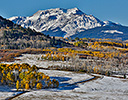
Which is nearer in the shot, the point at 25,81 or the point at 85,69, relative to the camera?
the point at 25,81

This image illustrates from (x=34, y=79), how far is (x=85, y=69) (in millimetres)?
81401

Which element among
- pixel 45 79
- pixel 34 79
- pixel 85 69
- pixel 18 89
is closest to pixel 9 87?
pixel 18 89

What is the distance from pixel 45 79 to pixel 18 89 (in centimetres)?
2175

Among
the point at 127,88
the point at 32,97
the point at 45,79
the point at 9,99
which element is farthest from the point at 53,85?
the point at 127,88

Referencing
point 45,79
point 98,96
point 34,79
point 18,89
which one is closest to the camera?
point 98,96

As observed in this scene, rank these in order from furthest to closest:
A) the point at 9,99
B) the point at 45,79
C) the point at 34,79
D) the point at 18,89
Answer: the point at 45,79 → the point at 34,79 → the point at 18,89 → the point at 9,99

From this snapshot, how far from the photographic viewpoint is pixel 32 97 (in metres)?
83.9

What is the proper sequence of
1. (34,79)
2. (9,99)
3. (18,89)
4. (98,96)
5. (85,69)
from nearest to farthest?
(9,99), (98,96), (18,89), (34,79), (85,69)

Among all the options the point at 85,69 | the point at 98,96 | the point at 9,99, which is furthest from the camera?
the point at 85,69

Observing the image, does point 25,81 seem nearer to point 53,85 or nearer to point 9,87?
point 9,87

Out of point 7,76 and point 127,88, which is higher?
point 7,76

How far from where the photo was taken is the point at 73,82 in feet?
403

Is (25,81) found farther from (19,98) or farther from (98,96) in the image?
(98,96)

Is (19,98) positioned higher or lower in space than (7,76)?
lower
